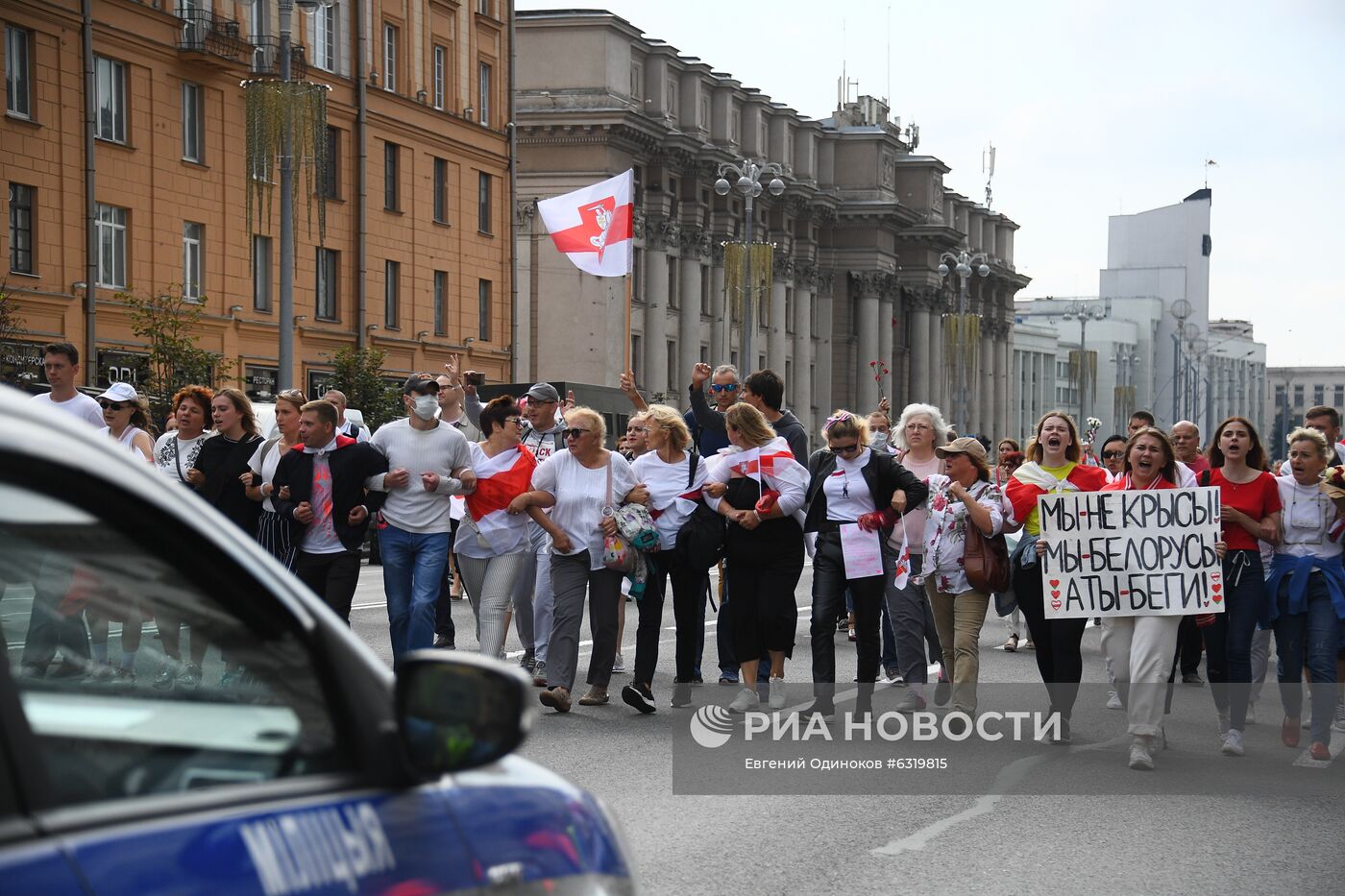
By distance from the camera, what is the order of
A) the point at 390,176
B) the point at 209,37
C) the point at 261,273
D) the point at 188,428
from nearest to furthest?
the point at 188,428
the point at 209,37
the point at 261,273
the point at 390,176

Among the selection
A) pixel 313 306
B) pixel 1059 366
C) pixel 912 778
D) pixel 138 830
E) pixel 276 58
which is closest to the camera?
pixel 138 830

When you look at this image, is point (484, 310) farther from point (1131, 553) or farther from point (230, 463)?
point (1131, 553)

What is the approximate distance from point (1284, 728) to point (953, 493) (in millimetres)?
2333

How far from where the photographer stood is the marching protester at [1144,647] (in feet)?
31.8

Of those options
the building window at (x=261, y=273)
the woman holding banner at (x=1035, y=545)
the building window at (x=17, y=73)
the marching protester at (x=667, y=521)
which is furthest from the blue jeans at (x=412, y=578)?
the building window at (x=261, y=273)

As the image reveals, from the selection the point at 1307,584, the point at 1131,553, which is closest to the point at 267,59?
the point at 1131,553

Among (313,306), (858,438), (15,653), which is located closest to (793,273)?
(313,306)

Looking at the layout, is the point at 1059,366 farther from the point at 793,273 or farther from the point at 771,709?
the point at 771,709

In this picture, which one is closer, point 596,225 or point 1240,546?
point 1240,546

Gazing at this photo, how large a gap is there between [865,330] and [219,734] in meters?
95.0

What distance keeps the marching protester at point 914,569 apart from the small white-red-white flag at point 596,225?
1580 cm

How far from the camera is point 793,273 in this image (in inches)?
3484

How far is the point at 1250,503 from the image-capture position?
419 inches

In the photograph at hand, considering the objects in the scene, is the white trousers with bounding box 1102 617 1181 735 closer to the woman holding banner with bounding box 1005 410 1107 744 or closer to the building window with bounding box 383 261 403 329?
the woman holding banner with bounding box 1005 410 1107 744
